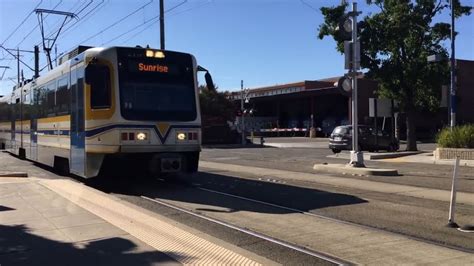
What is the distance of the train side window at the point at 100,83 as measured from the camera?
1288 centimetres

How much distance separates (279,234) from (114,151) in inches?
220

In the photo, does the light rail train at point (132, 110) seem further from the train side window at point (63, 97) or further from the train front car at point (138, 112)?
the train side window at point (63, 97)

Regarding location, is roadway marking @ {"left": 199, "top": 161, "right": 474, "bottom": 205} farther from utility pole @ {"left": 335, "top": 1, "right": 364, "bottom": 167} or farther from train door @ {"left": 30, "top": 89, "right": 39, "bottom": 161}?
train door @ {"left": 30, "top": 89, "right": 39, "bottom": 161}

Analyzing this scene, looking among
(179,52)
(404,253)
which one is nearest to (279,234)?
(404,253)

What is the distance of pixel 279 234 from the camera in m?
8.39

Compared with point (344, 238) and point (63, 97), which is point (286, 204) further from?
point (63, 97)

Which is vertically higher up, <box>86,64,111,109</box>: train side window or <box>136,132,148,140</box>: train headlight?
<box>86,64,111,109</box>: train side window

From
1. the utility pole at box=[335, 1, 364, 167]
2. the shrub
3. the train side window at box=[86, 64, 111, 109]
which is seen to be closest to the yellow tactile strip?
the train side window at box=[86, 64, 111, 109]

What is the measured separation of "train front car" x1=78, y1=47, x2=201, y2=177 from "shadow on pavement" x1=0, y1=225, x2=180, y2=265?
5.19 metres

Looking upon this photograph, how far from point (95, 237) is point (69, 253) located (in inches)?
33.4

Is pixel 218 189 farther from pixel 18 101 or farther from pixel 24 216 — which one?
pixel 18 101

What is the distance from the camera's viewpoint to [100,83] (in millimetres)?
12922

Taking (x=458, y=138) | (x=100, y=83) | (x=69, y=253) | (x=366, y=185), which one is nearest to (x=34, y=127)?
(x=100, y=83)

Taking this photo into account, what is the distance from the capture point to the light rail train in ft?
42.1
